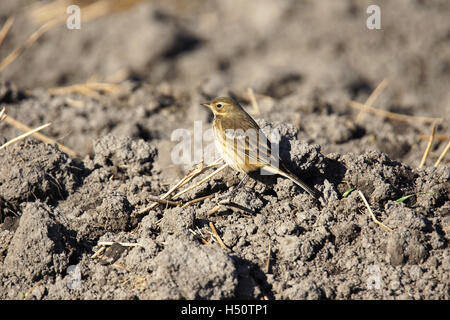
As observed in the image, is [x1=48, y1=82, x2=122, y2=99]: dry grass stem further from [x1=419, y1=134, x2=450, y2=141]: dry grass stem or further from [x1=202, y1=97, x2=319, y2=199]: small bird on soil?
[x1=419, y1=134, x2=450, y2=141]: dry grass stem

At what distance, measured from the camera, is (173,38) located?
9766mm

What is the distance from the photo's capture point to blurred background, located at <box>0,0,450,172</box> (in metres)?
7.38

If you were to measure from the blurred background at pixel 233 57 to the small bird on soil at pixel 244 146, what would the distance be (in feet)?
5.49

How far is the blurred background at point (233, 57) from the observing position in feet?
24.2

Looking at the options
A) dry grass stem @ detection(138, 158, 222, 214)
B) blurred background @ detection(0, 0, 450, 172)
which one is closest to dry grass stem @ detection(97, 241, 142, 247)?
dry grass stem @ detection(138, 158, 222, 214)

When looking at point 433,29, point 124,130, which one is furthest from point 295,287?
point 433,29

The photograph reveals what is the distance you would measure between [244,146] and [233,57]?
17.8ft

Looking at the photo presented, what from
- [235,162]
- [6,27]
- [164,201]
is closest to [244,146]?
[235,162]

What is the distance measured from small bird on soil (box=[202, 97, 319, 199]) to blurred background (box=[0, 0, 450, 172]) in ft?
5.49

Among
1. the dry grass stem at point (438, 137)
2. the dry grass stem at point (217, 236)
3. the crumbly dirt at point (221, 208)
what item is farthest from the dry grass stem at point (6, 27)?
the dry grass stem at point (438, 137)

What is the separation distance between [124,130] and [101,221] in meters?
2.03

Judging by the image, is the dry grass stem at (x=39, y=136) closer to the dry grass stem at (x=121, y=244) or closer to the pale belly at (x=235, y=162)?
the dry grass stem at (x=121, y=244)

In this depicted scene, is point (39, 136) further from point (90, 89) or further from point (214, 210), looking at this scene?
point (214, 210)

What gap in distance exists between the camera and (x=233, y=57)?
10.1m
